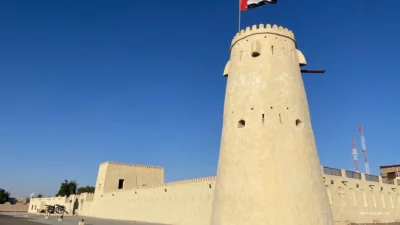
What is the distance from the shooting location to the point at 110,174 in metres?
38.9

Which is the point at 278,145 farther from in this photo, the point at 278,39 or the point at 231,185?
the point at 278,39

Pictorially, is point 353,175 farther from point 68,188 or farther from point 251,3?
point 68,188

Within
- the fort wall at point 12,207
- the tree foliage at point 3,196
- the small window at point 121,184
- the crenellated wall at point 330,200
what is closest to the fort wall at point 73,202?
the small window at point 121,184

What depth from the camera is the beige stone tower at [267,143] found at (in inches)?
370

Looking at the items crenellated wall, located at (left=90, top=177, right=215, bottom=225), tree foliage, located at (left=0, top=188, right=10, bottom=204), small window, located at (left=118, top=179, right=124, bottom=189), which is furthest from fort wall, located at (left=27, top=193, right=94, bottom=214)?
tree foliage, located at (left=0, top=188, right=10, bottom=204)

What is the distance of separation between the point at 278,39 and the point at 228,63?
97.5 inches

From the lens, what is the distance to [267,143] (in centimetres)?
1002

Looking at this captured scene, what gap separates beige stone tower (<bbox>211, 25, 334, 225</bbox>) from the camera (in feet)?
30.8

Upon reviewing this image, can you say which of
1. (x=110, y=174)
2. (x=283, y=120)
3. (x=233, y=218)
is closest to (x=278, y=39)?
(x=283, y=120)

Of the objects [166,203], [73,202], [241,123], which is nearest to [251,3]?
[241,123]

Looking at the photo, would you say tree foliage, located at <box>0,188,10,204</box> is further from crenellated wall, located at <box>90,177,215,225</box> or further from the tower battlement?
the tower battlement

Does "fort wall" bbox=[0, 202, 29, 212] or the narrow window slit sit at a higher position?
the narrow window slit

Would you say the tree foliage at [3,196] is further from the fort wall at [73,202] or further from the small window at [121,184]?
the small window at [121,184]

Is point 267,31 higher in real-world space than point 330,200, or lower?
higher
